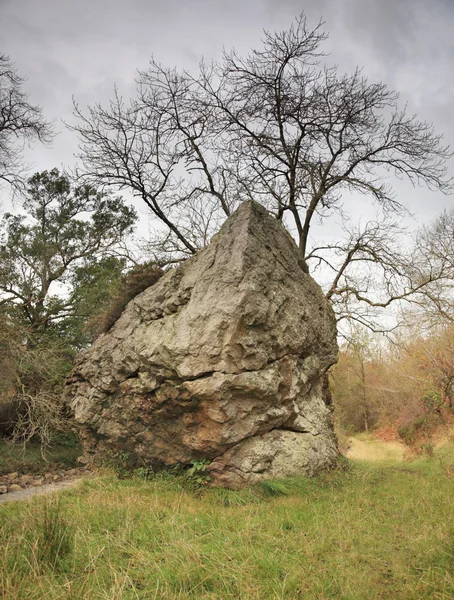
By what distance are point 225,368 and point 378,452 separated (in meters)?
14.4

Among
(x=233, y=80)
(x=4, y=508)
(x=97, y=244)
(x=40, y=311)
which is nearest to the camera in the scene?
(x=4, y=508)

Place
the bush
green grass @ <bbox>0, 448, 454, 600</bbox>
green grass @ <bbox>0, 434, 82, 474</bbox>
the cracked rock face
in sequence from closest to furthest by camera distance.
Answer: green grass @ <bbox>0, 448, 454, 600</bbox>, the cracked rock face, the bush, green grass @ <bbox>0, 434, 82, 474</bbox>

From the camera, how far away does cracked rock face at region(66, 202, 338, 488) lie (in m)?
6.94

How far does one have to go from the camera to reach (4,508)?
5652 mm

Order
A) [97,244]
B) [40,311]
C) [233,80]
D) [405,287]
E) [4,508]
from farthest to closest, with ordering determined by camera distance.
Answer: [97,244] → [40,311] → [405,287] → [233,80] → [4,508]

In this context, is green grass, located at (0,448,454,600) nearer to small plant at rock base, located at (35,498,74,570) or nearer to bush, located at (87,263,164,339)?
small plant at rock base, located at (35,498,74,570)

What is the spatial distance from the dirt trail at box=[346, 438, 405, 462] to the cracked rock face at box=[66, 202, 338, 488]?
378 inches

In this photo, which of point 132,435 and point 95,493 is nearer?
point 95,493

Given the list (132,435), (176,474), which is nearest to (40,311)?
(132,435)

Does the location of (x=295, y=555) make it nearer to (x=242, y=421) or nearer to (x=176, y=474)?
(x=242, y=421)

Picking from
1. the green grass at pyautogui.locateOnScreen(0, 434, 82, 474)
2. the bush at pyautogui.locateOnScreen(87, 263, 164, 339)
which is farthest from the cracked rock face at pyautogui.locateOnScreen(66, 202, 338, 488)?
the green grass at pyautogui.locateOnScreen(0, 434, 82, 474)

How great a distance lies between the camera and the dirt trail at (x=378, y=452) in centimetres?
1667

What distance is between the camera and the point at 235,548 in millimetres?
4125

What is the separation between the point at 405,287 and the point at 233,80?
7850 millimetres
